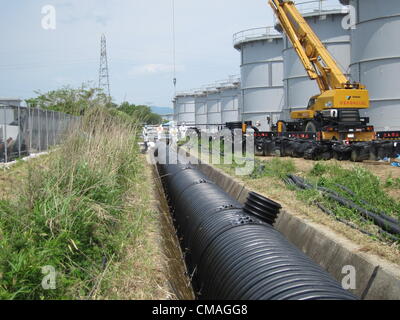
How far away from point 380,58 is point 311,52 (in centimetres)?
422

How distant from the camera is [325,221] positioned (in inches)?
252

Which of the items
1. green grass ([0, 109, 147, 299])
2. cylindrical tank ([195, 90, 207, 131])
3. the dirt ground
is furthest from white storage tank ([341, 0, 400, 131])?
cylindrical tank ([195, 90, 207, 131])

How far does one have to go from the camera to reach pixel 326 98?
16.8 meters

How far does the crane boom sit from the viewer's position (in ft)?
56.7

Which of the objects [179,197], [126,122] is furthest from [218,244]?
[126,122]

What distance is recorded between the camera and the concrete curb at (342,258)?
14.1 feet

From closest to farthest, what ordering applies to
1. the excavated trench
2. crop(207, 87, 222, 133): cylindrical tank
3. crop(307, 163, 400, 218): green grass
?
1. the excavated trench
2. crop(307, 163, 400, 218): green grass
3. crop(207, 87, 222, 133): cylindrical tank

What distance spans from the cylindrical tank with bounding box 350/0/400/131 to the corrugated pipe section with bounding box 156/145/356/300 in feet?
55.5

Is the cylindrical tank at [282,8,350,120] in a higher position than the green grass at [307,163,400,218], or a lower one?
higher

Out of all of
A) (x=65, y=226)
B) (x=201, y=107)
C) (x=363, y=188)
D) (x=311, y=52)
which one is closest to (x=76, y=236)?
(x=65, y=226)

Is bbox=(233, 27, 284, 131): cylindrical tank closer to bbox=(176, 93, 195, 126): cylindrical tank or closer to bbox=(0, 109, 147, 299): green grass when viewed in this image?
bbox=(0, 109, 147, 299): green grass

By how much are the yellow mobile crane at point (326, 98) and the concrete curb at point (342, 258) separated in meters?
9.87
